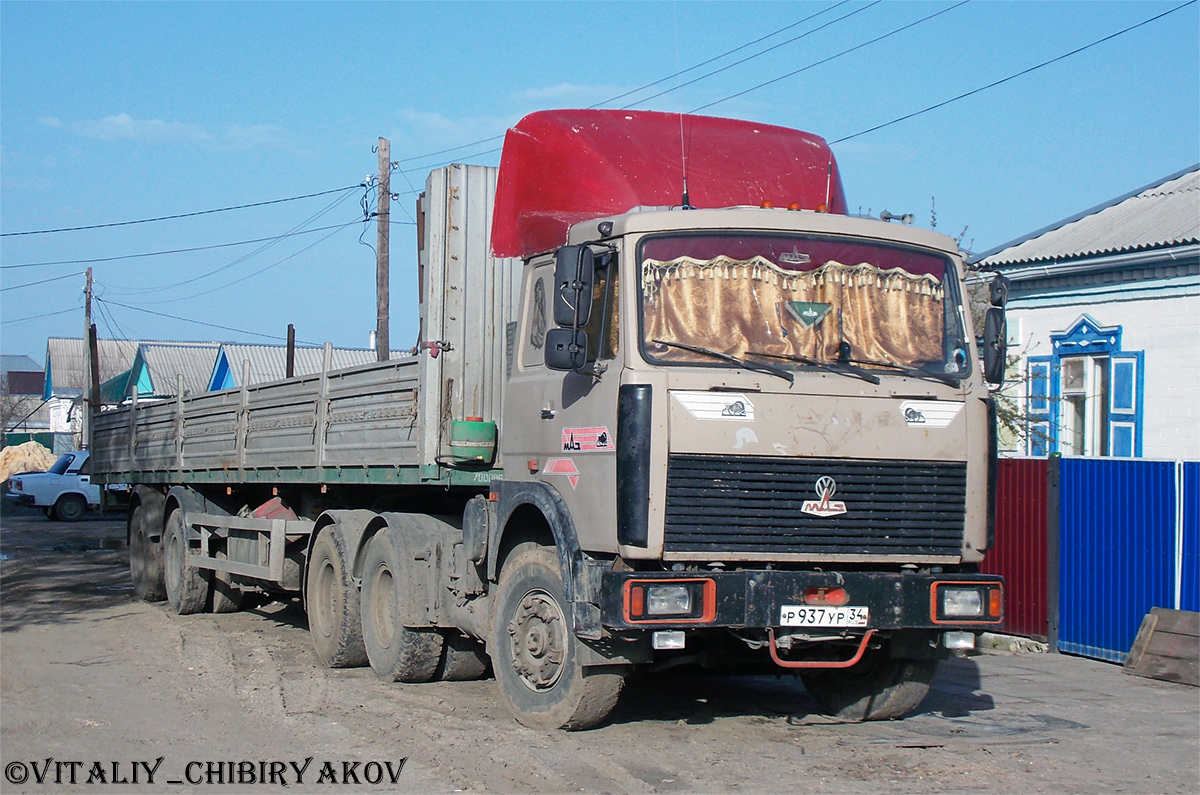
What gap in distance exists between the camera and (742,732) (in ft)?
23.2

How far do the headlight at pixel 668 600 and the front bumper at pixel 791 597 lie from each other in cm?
2

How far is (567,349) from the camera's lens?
6297 mm

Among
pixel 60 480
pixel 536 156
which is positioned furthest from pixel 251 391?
pixel 60 480

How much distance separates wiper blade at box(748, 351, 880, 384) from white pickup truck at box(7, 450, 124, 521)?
89.0ft

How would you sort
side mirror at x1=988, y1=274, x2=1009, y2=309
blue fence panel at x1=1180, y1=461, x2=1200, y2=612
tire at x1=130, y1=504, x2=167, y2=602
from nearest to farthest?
side mirror at x1=988, y1=274, x2=1009, y2=309, blue fence panel at x1=1180, y1=461, x2=1200, y2=612, tire at x1=130, y1=504, x2=167, y2=602

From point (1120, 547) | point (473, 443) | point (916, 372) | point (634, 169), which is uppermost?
point (634, 169)

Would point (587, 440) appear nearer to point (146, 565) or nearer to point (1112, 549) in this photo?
point (1112, 549)

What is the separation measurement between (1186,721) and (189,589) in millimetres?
9630

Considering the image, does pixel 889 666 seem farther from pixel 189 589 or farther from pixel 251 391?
pixel 189 589

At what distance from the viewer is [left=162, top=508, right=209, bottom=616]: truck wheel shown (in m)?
13.0

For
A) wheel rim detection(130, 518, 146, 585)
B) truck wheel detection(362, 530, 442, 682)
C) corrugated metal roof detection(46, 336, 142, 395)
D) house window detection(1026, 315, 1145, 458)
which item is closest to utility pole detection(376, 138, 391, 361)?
wheel rim detection(130, 518, 146, 585)

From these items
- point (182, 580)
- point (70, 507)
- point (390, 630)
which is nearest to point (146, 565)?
point (182, 580)

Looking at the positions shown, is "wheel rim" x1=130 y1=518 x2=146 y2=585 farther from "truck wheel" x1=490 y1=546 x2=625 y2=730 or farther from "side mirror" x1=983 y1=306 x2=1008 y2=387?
"side mirror" x1=983 y1=306 x2=1008 y2=387

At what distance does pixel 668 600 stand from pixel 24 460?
4236 centimetres
